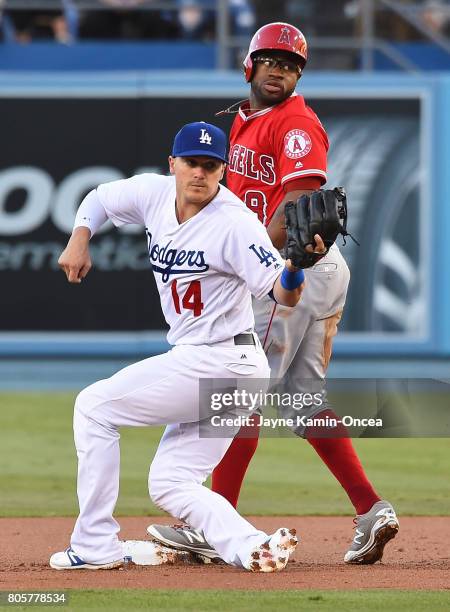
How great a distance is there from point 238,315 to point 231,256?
0.88 feet

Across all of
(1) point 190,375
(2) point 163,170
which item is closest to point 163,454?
(1) point 190,375

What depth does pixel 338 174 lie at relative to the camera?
45.0 feet

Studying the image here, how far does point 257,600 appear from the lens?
14.9 feet

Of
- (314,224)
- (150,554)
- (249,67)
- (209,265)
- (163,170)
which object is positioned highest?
(163,170)

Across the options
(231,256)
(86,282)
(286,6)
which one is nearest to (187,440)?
(231,256)

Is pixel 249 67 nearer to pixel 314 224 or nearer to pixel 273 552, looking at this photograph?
pixel 314 224

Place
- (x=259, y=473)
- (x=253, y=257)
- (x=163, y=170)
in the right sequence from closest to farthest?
(x=253, y=257)
(x=259, y=473)
(x=163, y=170)

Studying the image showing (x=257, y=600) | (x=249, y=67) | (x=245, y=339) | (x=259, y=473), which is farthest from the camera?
(x=259, y=473)

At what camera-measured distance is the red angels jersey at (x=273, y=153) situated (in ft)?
18.7

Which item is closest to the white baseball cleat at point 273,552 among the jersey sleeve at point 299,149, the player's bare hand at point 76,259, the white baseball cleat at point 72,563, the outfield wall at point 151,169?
the white baseball cleat at point 72,563

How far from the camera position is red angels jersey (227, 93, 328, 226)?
18.7 ft

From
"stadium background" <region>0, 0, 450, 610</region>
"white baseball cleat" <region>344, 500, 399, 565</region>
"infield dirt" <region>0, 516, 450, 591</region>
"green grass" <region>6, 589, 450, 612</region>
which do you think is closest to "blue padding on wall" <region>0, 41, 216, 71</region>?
"stadium background" <region>0, 0, 450, 610</region>

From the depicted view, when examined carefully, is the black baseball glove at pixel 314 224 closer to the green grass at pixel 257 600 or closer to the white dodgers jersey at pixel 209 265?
the white dodgers jersey at pixel 209 265

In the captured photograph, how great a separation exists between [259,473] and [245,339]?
142 inches
